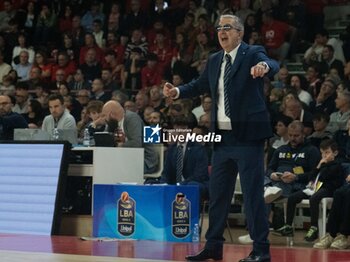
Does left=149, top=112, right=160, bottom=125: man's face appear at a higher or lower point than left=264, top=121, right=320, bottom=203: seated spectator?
higher

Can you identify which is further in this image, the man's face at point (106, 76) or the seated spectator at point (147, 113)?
the man's face at point (106, 76)

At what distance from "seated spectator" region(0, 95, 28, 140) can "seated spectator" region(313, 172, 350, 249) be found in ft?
15.3

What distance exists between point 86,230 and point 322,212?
2.88 metres

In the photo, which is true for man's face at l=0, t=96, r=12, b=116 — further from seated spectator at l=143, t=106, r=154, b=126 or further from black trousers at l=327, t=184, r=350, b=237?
black trousers at l=327, t=184, r=350, b=237

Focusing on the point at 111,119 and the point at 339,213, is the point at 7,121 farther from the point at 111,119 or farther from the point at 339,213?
the point at 339,213

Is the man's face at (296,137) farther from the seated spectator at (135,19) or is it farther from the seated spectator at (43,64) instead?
the seated spectator at (43,64)

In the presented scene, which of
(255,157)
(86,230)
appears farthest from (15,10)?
(255,157)

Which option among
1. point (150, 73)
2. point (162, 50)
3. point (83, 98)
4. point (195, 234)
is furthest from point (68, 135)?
point (162, 50)

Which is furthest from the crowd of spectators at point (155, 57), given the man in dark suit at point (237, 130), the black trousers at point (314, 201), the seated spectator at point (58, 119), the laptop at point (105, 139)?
the man in dark suit at point (237, 130)

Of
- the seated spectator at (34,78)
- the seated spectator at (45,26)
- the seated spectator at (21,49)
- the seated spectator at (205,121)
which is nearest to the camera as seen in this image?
the seated spectator at (205,121)

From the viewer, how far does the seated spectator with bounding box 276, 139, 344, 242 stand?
11.0m

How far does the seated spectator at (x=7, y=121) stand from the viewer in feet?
41.9

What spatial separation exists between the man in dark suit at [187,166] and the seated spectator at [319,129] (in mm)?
1977

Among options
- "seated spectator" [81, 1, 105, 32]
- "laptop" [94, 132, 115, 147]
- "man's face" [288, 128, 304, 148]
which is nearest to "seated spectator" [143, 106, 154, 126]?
"laptop" [94, 132, 115, 147]
